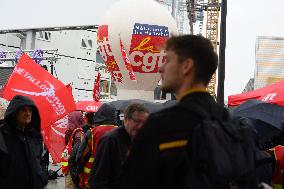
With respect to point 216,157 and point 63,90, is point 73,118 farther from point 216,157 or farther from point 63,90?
point 216,157

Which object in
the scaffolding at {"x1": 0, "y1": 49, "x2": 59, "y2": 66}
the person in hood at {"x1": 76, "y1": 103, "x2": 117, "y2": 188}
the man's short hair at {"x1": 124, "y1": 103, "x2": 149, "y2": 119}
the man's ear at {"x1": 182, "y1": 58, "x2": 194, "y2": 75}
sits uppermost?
the scaffolding at {"x1": 0, "y1": 49, "x2": 59, "y2": 66}

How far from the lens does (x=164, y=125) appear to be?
2322 millimetres

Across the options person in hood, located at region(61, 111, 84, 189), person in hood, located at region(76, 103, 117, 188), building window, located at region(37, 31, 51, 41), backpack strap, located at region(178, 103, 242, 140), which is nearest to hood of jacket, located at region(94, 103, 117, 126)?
person in hood, located at region(76, 103, 117, 188)

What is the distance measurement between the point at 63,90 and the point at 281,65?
283 inches

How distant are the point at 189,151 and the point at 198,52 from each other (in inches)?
19.4

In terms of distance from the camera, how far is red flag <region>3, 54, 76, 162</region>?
8655mm

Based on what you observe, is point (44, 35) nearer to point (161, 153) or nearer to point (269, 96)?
point (269, 96)

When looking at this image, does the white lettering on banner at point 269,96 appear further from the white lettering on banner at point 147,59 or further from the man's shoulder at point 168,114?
the man's shoulder at point 168,114

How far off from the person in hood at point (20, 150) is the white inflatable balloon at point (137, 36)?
949 centimetres

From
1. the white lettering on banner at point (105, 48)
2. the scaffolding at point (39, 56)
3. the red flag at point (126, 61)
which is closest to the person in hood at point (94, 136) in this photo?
the red flag at point (126, 61)

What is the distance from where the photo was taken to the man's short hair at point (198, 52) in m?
2.52

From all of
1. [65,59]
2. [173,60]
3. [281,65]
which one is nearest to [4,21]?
[65,59]

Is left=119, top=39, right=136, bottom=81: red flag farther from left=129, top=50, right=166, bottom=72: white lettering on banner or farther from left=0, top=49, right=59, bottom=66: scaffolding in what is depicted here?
left=0, top=49, right=59, bottom=66: scaffolding

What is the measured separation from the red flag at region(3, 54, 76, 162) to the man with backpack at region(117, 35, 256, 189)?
6.39 metres
